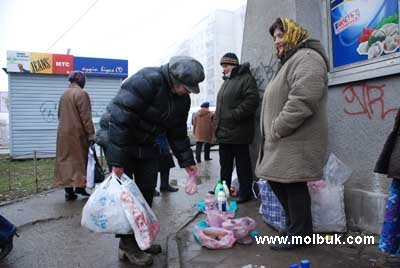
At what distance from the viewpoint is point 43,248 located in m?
4.09

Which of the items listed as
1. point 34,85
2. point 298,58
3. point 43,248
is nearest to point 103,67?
point 34,85

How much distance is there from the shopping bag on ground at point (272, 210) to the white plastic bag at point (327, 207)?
31 cm

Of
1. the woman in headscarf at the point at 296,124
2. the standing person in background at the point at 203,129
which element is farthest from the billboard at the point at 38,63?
the woman in headscarf at the point at 296,124

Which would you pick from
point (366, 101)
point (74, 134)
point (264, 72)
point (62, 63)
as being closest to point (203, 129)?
point (74, 134)

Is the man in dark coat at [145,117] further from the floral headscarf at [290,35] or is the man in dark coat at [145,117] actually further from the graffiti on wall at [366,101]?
the graffiti on wall at [366,101]

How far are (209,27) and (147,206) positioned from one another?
5622 centimetres

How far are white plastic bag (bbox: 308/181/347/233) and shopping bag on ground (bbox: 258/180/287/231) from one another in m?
0.31

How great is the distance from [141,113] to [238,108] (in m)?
2.11

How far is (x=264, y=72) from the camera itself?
17.8 ft

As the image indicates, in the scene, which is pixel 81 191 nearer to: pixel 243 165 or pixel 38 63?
pixel 243 165

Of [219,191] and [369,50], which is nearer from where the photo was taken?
[369,50]

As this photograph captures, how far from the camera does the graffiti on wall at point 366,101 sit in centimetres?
366

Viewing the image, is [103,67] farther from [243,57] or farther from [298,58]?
[298,58]

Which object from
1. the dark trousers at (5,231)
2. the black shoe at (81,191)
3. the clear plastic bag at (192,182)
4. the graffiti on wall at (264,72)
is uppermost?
the graffiti on wall at (264,72)
